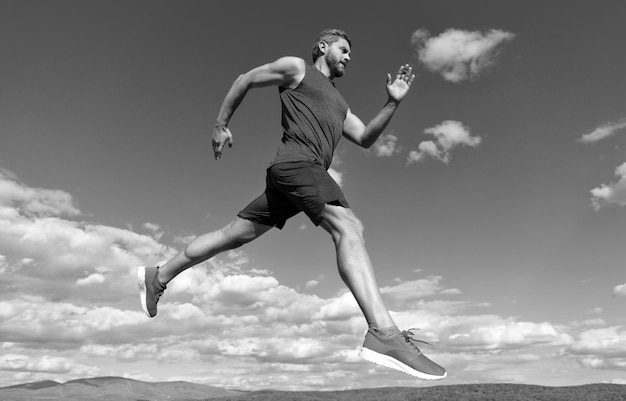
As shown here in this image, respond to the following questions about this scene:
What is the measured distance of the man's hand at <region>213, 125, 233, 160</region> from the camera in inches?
219

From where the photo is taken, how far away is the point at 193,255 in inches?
233

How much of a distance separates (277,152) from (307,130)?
368 mm

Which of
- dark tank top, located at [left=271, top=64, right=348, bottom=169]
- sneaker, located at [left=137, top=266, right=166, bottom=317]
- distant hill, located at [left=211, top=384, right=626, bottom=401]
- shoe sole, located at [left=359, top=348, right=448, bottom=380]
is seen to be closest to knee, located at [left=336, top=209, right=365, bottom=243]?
dark tank top, located at [left=271, top=64, right=348, bottom=169]

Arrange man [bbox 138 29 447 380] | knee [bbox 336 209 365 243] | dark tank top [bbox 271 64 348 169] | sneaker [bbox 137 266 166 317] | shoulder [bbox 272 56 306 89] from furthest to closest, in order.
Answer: sneaker [bbox 137 266 166 317]
shoulder [bbox 272 56 306 89]
dark tank top [bbox 271 64 348 169]
knee [bbox 336 209 365 243]
man [bbox 138 29 447 380]

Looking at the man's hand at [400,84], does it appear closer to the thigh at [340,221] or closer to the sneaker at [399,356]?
the thigh at [340,221]

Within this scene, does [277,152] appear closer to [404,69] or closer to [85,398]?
[404,69]

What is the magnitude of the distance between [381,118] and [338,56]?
830mm

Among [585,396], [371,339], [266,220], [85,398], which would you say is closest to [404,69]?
[266,220]

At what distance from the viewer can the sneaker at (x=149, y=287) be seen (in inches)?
249

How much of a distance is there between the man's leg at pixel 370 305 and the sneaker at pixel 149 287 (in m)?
2.67

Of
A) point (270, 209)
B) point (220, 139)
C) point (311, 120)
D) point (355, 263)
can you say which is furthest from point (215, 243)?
point (355, 263)

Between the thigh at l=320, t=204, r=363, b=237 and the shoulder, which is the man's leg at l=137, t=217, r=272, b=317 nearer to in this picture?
the thigh at l=320, t=204, r=363, b=237

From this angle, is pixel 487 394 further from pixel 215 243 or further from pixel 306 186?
pixel 306 186

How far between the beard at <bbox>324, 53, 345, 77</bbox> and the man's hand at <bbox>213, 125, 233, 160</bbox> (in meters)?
1.33
